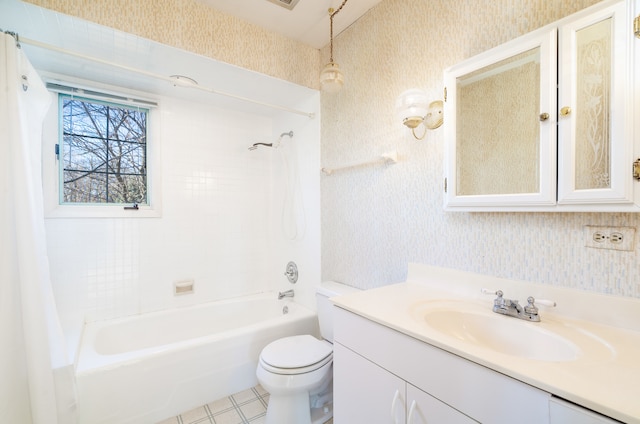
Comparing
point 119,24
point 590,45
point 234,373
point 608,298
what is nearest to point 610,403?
point 608,298

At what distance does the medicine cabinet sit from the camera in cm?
83

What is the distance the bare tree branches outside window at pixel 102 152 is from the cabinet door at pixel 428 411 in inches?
92.5

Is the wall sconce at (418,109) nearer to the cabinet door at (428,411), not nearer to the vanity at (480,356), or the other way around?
the vanity at (480,356)

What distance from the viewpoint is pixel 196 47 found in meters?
1.64

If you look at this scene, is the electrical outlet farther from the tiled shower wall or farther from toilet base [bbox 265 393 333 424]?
A: the tiled shower wall

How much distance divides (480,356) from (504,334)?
1.27 feet

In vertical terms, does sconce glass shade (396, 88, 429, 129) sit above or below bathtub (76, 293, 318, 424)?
above

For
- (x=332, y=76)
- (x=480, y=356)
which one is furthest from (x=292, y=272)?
(x=480, y=356)

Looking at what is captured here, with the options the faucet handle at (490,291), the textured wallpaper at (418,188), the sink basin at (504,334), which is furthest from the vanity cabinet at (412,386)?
the textured wallpaper at (418,188)

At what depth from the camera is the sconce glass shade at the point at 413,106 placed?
4.37 feet

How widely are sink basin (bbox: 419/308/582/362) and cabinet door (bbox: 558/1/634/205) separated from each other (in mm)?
457

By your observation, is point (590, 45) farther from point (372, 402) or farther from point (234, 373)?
point (234, 373)

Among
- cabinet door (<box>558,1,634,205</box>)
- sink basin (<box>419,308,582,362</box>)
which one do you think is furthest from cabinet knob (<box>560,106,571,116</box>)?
sink basin (<box>419,308,582,362</box>)

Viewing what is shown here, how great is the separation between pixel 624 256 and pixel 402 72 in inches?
50.4
